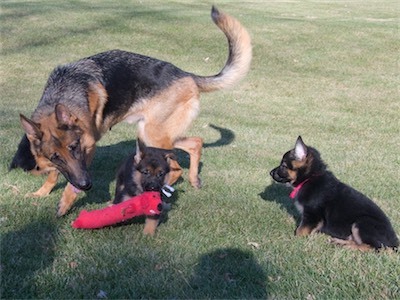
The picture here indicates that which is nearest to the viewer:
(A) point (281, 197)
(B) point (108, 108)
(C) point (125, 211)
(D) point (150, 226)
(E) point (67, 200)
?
(C) point (125, 211)

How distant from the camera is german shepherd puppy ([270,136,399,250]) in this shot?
5113 mm

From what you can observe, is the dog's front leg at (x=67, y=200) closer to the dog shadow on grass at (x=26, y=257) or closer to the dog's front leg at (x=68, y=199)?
the dog's front leg at (x=68, y=199)

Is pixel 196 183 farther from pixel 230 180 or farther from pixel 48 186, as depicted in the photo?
pixel 48 186

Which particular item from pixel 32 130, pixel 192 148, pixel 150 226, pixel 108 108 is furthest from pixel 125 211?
pixel 192 148

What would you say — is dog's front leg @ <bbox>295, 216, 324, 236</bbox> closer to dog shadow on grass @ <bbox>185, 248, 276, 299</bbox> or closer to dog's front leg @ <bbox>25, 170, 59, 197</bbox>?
dog shadow on grass @ <bbox>185, 248, 276, 299</bbox>

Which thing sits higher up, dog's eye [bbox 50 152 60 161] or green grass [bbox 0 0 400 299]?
dog's eye [bbox 50 152 60 161]

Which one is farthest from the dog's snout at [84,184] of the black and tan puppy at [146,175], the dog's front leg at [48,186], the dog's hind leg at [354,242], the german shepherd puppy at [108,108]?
the dog's hind leg at [354,242]

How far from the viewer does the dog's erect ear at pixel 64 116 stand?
5.62 metres

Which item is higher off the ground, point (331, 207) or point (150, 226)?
point (331, 207)

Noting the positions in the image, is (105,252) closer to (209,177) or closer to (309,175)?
(309,175)

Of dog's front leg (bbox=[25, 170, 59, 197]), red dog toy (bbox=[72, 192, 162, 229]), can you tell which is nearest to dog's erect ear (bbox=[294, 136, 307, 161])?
red dog toy (bbox=[72, 192, 162, 229])

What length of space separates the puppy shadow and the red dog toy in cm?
178

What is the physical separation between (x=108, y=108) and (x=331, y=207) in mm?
2940

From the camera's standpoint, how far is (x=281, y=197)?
6.93 m
